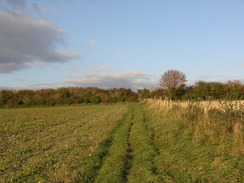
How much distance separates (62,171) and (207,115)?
813 cm

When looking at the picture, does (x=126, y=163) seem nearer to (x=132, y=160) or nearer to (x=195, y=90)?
(x=132, y=160)

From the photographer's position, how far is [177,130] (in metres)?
13.5

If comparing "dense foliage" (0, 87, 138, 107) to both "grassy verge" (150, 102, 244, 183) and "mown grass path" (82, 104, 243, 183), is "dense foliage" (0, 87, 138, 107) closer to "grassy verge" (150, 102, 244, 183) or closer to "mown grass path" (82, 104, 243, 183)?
"grassy verge" (150, 102, 244, 183)

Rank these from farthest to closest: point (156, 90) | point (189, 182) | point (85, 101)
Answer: point (156, 90) → point (85, 101) → point (189, 182)

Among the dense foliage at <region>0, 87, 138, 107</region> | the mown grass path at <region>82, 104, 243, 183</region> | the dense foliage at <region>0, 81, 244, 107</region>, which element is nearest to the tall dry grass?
the mown grass path at <region>82, 104, 243, 183</region>

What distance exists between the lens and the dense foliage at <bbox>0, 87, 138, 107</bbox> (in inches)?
2601

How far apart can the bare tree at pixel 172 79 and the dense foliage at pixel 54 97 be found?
10.1 m

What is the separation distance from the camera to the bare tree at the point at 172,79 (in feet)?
230

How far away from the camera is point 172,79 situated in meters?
70.4

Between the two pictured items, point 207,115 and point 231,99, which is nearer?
point 231,99

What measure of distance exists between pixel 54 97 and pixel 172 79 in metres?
34.9

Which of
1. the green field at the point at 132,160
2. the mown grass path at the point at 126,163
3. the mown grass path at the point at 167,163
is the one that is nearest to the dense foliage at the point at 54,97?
the green field at the point at 132,160

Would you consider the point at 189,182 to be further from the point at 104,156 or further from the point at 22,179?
the point at 22,179

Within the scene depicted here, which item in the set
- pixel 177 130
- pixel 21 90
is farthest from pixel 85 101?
pixel 177 130
